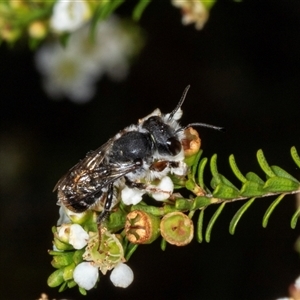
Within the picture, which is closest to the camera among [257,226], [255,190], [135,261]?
[255,190]

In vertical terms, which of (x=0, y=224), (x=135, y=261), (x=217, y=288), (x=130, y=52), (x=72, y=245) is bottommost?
(x=217, y=288)

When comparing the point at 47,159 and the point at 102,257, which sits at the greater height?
the point at 47,159

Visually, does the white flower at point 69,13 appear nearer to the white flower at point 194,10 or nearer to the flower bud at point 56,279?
the white flower at point 194,10

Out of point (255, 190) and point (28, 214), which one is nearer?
point (255, 190)

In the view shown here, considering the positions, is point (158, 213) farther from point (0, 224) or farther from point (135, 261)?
point (0, 224)

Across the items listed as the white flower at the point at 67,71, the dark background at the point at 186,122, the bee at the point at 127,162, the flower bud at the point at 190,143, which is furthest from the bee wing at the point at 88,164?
the white flower at the point at 67,71

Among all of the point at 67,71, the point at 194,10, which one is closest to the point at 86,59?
the point at 67,71

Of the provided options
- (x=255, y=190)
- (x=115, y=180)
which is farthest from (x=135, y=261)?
(x=255, y=190)

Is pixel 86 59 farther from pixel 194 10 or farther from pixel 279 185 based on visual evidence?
pixel 279 185
